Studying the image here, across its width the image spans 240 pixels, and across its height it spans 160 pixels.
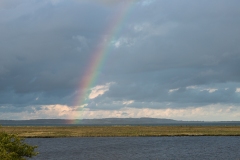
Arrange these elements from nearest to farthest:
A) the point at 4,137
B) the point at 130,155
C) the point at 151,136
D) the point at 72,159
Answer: the point at 4,137
the point at 72,159
the point at 130,155
the point at 151,136

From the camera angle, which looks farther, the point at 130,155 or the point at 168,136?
the point at 168,136

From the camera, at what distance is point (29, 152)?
31.1 m

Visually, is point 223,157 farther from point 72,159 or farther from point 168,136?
point 168,136

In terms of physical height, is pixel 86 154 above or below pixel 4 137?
below

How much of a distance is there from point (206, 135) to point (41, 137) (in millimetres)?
61557

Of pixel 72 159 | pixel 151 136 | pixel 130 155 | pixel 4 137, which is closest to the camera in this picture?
pixel 4 137

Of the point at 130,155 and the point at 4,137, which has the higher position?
the point at 4,137

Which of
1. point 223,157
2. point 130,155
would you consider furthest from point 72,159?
point 223,157

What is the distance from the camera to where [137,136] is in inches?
4771

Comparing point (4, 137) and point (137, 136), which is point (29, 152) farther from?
point (137, 136)

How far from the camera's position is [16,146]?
100 ft

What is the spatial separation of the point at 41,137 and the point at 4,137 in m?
94.6

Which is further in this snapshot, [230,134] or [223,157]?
[230,134]

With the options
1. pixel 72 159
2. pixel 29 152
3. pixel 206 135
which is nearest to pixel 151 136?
pixel 206 135
